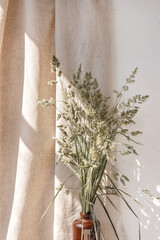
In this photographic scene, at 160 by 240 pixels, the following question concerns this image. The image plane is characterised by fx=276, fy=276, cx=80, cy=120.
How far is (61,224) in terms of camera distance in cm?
117

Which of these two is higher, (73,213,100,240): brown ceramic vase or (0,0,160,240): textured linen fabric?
(0,0,160,240): textured linen fabric

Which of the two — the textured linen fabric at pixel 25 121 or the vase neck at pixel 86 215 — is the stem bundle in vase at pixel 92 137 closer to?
the vase neck at pixel 86 215

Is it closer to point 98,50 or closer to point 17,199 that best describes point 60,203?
point 17,199

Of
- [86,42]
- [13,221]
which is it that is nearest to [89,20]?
[86,42]

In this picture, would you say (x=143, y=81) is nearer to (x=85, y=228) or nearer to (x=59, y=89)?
(x=59, y=89)

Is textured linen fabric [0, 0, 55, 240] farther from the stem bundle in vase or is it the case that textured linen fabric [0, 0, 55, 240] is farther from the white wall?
the white wall

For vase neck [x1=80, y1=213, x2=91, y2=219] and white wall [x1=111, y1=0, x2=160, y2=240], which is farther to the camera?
white wall [x1=111, y1=0, x2=160, y2=240]

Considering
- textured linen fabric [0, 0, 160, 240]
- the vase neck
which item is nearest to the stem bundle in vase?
the vase neck

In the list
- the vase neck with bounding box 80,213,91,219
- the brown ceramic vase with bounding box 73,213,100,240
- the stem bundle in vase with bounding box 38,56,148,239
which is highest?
the stem bundle in vase with bounding box 38,56,148,239

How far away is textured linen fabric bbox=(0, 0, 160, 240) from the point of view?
119 cm

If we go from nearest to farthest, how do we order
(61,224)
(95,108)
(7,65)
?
(95,108) < (61,224) < (7,65)

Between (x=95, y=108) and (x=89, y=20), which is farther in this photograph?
(x=89, y=20)

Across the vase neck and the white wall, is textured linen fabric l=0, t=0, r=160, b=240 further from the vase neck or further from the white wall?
the vase neck

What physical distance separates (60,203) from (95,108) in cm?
45
